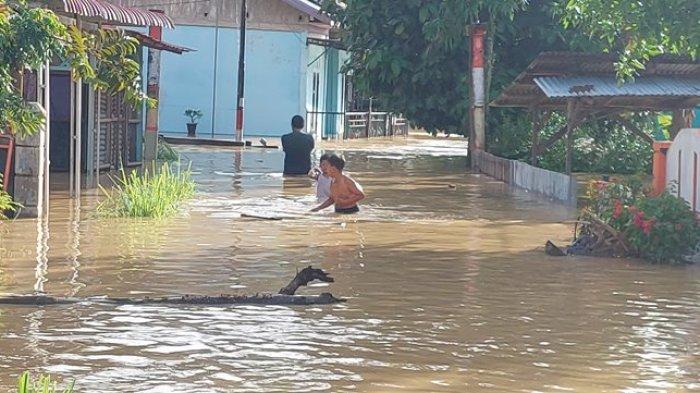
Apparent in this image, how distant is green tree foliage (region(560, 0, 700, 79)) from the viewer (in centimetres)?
1514

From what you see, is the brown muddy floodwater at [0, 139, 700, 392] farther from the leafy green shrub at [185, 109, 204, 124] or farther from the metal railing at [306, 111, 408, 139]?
the metal railing at [306, 111, 408, 139]

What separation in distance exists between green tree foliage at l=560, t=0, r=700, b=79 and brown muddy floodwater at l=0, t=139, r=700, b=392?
2.52 metres

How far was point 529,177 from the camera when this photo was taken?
24062 mm

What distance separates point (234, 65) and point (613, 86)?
22.8m

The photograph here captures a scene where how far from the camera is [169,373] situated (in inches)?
312

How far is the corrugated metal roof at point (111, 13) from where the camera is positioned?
54.5ft

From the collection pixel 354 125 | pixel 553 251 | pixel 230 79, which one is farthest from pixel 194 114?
pixel 553 251

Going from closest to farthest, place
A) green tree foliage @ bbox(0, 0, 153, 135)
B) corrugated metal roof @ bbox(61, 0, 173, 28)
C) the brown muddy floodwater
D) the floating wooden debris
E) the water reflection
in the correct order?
the brown muddy floodwater < green tree foliage @ bbox(0, 0, 153, 135) < the water reflection < the floating wooden debris < corrugated metal roof @ bbox(61, 0, 173, 28)

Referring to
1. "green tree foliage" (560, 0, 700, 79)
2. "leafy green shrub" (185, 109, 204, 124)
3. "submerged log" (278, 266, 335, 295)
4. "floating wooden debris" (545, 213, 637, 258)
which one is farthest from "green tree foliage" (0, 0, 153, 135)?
"leafy green shrub" (185, 109, 204, 124)

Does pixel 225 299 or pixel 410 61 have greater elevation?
pixel 410 61

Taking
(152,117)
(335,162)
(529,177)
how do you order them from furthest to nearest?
(152,117), (529,177), (335,162)

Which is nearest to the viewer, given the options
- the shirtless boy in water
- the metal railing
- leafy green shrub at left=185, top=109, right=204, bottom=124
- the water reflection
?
the water reflection

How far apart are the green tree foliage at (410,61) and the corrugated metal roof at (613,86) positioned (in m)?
8.04

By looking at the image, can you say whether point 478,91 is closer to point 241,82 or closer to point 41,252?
point 241,82
